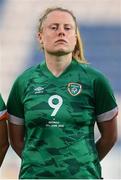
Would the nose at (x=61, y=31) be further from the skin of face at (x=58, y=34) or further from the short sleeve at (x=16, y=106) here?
the short sleeve at (x=16, y=106)

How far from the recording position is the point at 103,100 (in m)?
3.07

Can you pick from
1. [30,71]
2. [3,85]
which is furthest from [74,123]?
[3,85]

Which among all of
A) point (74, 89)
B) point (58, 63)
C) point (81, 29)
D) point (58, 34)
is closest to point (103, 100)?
point (74, 89)

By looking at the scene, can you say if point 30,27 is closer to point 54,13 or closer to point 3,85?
point 3,85

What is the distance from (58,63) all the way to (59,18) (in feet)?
0.72

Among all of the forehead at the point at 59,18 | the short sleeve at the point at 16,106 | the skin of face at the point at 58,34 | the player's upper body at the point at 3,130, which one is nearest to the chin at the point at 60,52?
the skin of face at the point at 58,34

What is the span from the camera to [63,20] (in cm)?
306

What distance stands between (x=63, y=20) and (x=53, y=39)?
11 centimetres

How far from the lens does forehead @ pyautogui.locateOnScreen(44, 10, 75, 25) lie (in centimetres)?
306

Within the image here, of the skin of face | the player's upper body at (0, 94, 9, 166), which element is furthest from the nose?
the player's upper body at (0, 94, 9, 166)

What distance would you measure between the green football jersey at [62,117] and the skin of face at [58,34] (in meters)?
0.12

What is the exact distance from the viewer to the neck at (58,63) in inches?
121

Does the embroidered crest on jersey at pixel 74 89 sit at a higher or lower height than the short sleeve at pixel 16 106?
higher

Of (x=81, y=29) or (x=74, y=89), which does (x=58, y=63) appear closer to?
(x=74, y=89)
